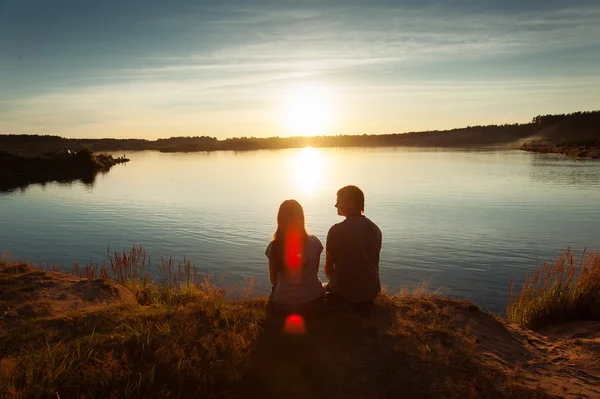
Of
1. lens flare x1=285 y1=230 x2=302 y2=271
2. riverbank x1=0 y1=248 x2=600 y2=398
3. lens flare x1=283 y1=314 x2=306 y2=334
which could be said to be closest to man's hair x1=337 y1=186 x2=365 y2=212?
lens flare x1=285 y1=230 x2=302 y2=271

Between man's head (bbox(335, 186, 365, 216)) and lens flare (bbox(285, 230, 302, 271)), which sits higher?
man's head (bbox(335, 186, 365, 216))

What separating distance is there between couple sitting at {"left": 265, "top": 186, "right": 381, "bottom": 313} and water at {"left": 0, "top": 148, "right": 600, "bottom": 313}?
24.0 feet

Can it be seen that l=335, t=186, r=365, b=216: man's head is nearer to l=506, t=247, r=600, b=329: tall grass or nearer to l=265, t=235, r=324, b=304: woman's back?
l=265, t=235, r=324, b=304: woman's back

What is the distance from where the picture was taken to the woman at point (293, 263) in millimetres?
6719

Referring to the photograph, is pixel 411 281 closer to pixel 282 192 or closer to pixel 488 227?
pixel 488 227

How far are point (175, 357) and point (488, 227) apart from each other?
2150 centimetres

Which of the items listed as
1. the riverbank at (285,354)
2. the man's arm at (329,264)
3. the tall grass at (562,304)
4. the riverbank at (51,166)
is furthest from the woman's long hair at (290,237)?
the riverbank at (51,166)

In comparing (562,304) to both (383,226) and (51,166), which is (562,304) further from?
(51,166)

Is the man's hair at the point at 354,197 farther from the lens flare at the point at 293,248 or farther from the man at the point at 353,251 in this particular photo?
the lens flare at the point at 293,248

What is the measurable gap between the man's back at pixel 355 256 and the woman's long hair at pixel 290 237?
634 millimetres

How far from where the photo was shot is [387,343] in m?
6.52

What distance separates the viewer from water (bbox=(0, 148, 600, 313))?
16906 millimetres

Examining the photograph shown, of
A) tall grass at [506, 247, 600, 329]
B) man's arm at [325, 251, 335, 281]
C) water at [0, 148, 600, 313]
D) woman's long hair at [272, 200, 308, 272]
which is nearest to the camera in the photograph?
woman's long hair at [272, 200, 308, 272]

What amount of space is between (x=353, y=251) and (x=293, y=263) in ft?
3.36
